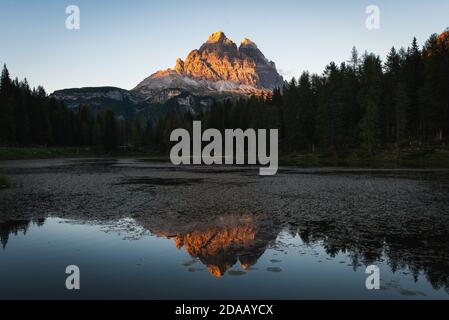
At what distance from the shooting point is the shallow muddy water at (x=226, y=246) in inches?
385

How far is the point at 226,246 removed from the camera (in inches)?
547

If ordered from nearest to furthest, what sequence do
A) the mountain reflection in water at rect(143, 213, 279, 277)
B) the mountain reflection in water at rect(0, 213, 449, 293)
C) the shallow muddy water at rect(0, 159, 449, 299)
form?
the shallow muddy water at rect(0, 159, 449, 299) → the mountain reflection in water at rect(0, 213, 449, 293) → the mountain reflection in water at rect(143, 213, 279, 277)

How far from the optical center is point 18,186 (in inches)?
1334

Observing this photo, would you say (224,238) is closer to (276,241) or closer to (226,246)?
(226,246)

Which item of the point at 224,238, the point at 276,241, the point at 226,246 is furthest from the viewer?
the point at 224,238

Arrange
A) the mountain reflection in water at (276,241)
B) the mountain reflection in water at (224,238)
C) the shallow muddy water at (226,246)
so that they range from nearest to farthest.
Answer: the shallow muddy water at (226,246) < the mountain reflection in water at (276,241) < the mountain reflection in water at (224,238)

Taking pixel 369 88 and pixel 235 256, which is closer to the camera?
pixel 235 256

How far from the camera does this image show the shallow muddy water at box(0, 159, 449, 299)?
9781mm

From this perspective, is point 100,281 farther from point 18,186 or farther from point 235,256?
point 18,186

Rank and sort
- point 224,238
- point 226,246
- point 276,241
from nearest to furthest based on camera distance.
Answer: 1. point 226,246
2. point 276,241
3. point 224,238

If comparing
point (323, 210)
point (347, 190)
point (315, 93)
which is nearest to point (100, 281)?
point (323, 210)

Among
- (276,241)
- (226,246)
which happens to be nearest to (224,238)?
(226,246)

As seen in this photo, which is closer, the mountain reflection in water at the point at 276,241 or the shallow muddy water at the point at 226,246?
the shallow muddy water at the point at 226,246
